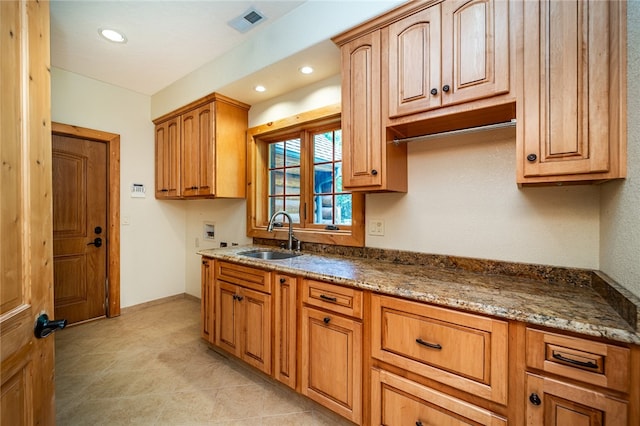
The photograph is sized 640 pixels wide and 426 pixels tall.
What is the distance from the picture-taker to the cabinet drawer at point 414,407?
45.9 inches

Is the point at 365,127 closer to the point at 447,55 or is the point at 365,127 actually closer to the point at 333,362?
the point at 447,55

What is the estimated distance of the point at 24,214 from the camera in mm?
844

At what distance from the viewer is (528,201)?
5.07 feet

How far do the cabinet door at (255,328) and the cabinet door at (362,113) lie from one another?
1040mm

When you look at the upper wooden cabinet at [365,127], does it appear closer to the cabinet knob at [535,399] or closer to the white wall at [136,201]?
the cabinet knob at [535,399]

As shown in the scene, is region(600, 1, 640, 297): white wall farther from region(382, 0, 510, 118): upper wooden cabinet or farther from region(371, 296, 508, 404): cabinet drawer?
region(371, 296, 508, 404): cabinet drawer

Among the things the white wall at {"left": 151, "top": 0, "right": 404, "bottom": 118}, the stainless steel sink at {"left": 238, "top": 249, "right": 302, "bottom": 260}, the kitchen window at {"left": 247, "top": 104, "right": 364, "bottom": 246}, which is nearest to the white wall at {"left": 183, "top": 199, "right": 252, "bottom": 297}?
the kitchen window at {"left": 247, "top": 104, "right": 364, "bottom": 246}

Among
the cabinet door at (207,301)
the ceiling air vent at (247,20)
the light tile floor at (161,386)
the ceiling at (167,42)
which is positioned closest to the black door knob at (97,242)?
the light tile floor at (161,386)

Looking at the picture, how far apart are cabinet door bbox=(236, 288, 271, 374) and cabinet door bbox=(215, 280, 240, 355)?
0.06 meters

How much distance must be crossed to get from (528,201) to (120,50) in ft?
11.6

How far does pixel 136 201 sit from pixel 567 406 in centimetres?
419

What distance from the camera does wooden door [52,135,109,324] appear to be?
297 centimetres

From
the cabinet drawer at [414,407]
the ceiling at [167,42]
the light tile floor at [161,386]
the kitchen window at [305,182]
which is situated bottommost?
the light tile floor at [161,386]

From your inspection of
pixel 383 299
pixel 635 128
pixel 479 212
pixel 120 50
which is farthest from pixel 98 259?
pixel 635 128
